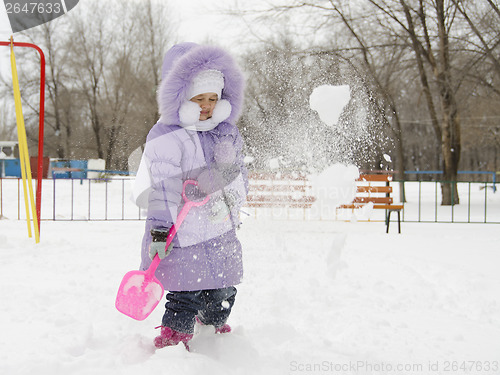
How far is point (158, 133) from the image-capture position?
2.16 meters

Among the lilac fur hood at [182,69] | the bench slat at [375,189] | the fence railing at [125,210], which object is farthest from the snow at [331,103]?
the lilac fur hood at [182,69]

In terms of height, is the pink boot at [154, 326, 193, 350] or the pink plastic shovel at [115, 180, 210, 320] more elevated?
the pink plastic shovel at [115, 180, 210, 320]

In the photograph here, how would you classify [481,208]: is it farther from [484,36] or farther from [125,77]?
[125,77]

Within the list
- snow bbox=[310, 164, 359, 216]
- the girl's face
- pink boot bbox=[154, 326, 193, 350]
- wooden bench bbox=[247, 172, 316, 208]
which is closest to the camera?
pink boot bbox=[154, 326, 193, 350]

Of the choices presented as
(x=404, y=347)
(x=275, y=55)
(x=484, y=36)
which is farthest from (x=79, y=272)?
(x=484, y=36)

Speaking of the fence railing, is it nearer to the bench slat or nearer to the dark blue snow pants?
the bench slat

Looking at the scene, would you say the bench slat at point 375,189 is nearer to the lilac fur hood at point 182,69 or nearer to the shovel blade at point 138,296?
the lilac fur hood at point 182,69

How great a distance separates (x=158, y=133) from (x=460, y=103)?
1190 centimetres

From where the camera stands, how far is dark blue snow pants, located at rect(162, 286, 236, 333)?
216 cm

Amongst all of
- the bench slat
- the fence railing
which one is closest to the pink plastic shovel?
the bench slat

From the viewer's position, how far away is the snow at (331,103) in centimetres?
693

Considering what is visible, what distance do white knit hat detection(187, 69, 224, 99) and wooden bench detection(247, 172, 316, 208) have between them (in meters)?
5.03

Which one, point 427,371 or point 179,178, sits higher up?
point 179,178

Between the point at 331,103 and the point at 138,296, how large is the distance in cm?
544
